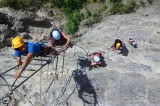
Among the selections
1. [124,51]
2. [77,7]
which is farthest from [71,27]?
[124,51]

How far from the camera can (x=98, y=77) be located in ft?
44.9

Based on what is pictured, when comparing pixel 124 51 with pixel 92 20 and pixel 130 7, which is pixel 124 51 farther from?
pixel 130 7

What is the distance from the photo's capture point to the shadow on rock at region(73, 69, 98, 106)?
13102mm

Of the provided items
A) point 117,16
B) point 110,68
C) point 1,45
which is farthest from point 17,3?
point 110,68

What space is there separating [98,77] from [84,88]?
64cm

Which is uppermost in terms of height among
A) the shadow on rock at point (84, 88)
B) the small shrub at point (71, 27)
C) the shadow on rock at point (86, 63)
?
the small shrub at point (71, 27)

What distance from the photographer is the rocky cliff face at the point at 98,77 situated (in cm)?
1306

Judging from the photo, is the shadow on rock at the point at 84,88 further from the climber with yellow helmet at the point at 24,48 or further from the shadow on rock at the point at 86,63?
the climber with yellow helmet at the point at 24,48

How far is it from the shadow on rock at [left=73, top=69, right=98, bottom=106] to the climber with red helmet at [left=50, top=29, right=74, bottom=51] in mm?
1176

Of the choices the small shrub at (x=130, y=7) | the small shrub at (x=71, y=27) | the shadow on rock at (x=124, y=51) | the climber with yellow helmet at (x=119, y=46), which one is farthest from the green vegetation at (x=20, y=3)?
the shadow on rock at (x=124, y=51)

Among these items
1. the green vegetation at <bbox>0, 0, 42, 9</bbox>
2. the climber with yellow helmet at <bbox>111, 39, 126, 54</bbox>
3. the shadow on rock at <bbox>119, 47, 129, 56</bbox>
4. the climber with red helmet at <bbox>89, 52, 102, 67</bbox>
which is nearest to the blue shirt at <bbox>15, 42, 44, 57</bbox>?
the climber with red helmet at <bbox>89, 52, 102, 67</bbox>

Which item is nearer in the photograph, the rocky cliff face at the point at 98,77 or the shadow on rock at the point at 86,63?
the rocky cliff face at the point at 98,77

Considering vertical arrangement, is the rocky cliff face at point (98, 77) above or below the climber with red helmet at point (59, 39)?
below

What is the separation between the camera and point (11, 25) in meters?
16.4
